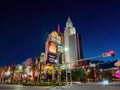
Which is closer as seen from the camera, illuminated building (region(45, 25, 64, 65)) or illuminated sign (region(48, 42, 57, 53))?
illuminated building (region(45, 25, 64, 65))

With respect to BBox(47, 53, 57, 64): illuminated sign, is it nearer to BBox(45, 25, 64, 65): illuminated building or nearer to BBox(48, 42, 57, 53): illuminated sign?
BBox(45, 25, 64, 65): illuminated building

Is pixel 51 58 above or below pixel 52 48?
below

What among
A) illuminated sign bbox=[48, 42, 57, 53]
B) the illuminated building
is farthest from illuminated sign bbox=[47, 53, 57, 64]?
illuminated sign bbox=[48, 42, 57, 53]

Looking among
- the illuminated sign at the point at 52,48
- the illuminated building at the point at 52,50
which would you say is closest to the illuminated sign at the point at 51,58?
the illuminated building at the point at 52,50

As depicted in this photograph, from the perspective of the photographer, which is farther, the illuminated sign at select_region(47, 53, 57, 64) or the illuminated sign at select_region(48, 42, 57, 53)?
the illuminated sign at select_region(48, 42, 57, 53)

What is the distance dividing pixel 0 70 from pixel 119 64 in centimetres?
8785

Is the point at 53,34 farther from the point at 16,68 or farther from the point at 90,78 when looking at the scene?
the point at 90,78

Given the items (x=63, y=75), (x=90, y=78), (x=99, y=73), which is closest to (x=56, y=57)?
(x=63, y=75)

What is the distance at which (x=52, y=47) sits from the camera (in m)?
54.5

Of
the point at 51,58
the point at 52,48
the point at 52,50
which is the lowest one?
the point at 51,58

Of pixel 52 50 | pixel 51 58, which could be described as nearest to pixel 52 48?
pixel 52 50

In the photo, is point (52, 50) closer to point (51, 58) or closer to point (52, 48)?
point (52, 48)

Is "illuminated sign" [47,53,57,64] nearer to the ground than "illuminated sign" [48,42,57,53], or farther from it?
nearer to the ground

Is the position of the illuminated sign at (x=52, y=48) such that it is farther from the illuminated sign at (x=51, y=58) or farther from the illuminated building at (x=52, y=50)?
the illuminated sign at (x=51, y=58)
